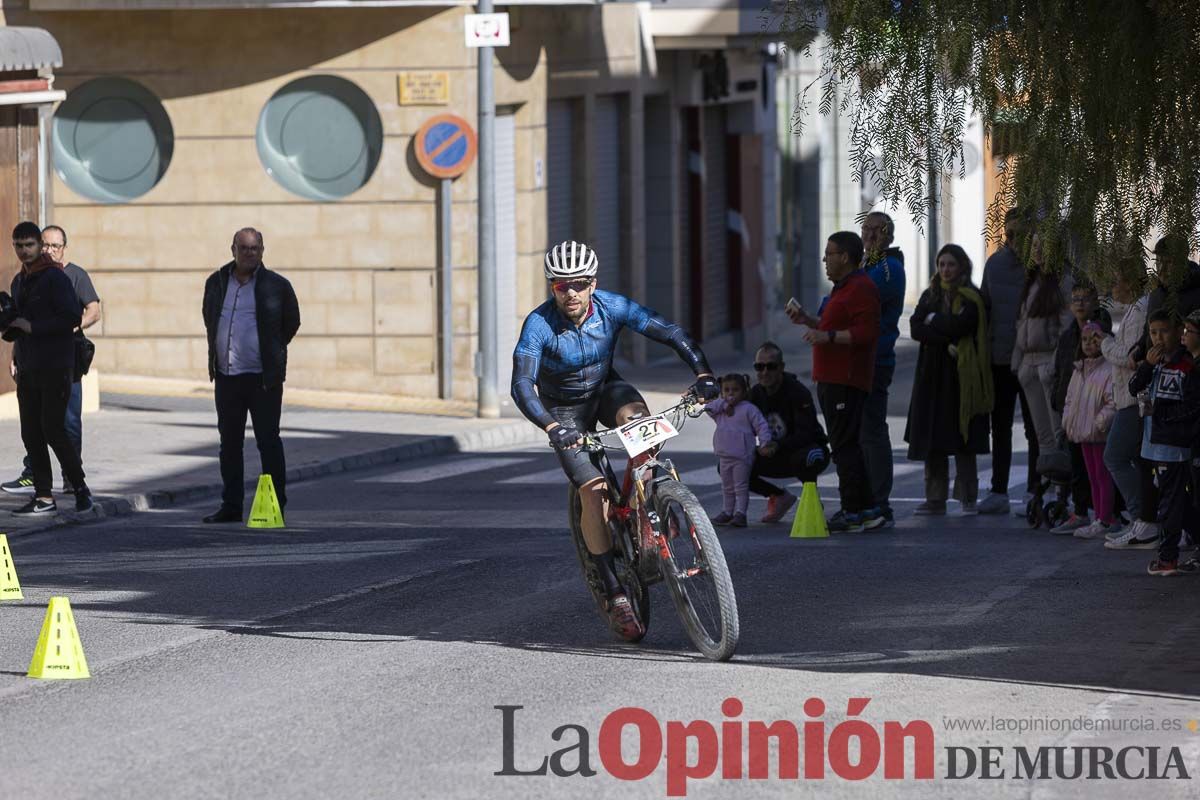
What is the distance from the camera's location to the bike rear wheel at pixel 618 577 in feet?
31.1

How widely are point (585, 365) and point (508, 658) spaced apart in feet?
4.30

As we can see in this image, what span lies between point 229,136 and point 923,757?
17991mm

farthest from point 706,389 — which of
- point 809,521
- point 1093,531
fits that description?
point 1093,531

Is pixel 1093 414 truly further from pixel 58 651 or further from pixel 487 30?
pixel 487 30

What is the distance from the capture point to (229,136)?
24.1m

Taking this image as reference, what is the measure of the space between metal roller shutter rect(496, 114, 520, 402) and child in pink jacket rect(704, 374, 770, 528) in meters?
12.1

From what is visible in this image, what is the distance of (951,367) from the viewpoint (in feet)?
45.3

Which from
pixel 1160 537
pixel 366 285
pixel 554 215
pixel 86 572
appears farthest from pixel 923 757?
pixel 554 215

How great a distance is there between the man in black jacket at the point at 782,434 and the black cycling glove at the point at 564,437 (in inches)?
183

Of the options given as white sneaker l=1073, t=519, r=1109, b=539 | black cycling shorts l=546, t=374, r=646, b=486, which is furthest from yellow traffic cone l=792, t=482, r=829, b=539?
black cycling shorts l=546, t=374, r=646, b=486

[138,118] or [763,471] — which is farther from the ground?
[138,118]

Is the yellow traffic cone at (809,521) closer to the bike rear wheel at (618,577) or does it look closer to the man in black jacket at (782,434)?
the man in black jacket at (782,434)

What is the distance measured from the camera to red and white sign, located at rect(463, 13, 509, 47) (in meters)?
21.4

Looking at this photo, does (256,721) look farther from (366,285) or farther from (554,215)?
(554,215)
